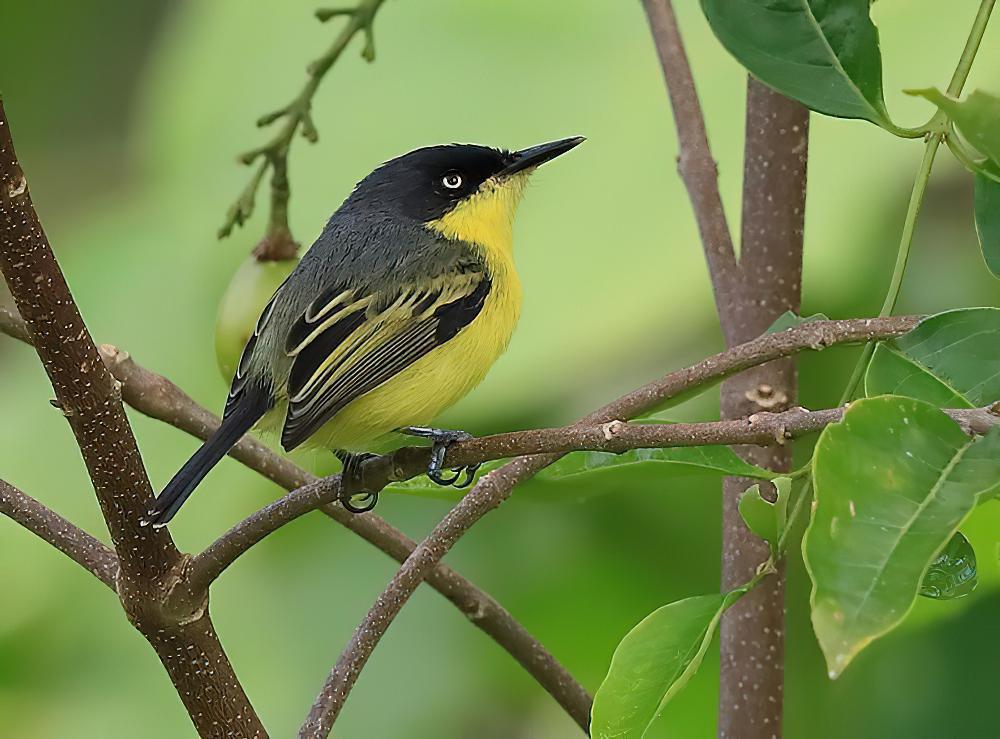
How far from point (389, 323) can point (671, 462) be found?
64cm

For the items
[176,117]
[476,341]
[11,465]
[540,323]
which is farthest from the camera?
[176,117]

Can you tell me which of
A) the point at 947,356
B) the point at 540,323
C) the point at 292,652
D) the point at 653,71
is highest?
the point at 653,71

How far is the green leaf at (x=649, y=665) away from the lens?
890mm

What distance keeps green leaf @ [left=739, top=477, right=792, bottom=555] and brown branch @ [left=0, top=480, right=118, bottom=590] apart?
0.52 meters

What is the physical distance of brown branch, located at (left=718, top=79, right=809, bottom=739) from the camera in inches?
53.3

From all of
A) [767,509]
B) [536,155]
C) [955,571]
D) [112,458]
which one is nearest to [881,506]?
[767,509]

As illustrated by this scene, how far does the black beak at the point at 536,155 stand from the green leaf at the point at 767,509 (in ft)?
2.79

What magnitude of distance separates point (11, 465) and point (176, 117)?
63cm

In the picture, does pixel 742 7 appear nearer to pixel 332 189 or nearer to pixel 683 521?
pixel 683 521

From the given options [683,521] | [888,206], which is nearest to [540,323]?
[683,521]

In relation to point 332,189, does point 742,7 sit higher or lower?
lower

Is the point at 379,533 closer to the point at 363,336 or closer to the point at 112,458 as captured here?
the point at 363,336

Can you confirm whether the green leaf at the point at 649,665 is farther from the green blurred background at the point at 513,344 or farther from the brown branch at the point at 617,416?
the green blurred background at the point at 513,344

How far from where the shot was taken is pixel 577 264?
5.74 feet
